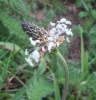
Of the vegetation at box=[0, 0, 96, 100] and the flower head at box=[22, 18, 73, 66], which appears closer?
the flower head at box=[22, 18, 73, 66]

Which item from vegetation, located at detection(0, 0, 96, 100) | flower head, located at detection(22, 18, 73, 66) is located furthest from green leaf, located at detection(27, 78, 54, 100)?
flower head, located at detection(22, 18, 73, 66)

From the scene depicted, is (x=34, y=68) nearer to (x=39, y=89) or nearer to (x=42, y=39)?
(x=39, y=89)

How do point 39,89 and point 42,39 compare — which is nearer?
A: point 42,39

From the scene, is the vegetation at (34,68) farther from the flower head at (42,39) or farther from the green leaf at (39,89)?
the flower head at (42,39)

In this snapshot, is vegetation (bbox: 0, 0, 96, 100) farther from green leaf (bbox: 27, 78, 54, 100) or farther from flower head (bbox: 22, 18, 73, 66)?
flower head (bbox: 22, 18, 73, 66)

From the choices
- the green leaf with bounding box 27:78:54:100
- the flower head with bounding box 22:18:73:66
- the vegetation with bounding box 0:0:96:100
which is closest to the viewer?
the flower head with bounding box 22:18:73:66

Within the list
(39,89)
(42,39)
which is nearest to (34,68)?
(39,89)

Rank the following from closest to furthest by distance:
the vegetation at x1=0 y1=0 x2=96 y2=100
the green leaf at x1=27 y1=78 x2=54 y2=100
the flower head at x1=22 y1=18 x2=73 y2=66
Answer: the flower head at x1=22 y1=18 x2=73 y2=66 → the green leaf at x1=27 y1=78 x2=54 y2=100 → the vegetation at x1=0 y1=0 x2=96 y2=100

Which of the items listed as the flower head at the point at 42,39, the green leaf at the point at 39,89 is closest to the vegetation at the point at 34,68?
the green leaf at the point at 39,89

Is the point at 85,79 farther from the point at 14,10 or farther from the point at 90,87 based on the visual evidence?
the point at 14,10
